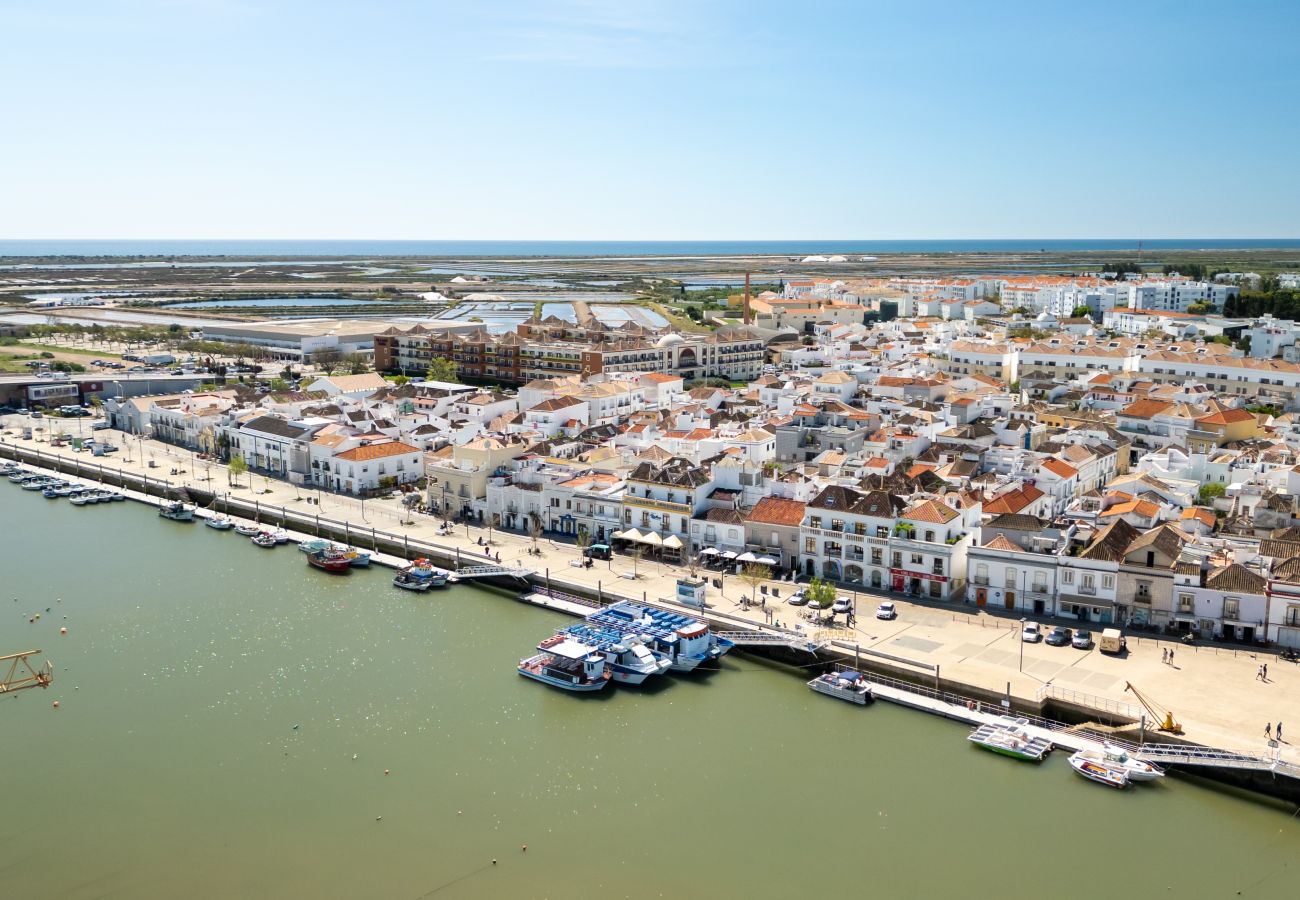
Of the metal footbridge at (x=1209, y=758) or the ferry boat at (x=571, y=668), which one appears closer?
the metal footbridge at (x=1209, y=758)

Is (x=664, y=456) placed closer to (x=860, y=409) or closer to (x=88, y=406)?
(x=860, y=409)

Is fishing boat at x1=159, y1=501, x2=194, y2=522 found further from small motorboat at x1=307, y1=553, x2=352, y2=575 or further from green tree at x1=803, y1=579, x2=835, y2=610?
green tree at x1=803, y1=579, x2=835, y2=610

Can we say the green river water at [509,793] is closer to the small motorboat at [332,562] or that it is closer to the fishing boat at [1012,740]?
the fishing boat at [1012,740]

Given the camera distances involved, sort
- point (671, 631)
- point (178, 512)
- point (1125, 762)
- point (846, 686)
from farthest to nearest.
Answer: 1. point (178, 512)
2. point (671, 631)
3. point (846, 686)
4. point (1125, 762)

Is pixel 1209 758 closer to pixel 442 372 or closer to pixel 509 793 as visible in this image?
pixel 509 793

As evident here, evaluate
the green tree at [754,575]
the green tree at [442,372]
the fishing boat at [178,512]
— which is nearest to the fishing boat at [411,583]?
the green tree at [754,575]

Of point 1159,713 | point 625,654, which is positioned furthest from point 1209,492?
point 625,654
